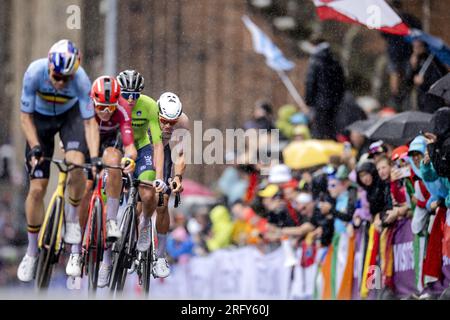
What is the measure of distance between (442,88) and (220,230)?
933cm

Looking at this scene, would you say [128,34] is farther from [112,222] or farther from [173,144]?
[112,222]

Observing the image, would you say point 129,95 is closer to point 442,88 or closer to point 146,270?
point 146,270

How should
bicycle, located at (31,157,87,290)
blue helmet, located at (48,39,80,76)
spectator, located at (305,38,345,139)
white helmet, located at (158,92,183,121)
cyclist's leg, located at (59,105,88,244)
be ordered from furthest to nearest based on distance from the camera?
spectator, located at (305,38,345,139) < white helmet, located at (158,92,183,121) < cyclist's leg, located at (59,105,88,244) < bicycle, located at (31,157,87,290) < blue helmet, located at (48,39,80,76)

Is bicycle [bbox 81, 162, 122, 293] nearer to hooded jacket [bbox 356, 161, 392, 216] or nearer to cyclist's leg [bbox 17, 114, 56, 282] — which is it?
cyclist's leg [bbox 17, 114, 56, 282]

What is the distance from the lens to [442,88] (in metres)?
20.5

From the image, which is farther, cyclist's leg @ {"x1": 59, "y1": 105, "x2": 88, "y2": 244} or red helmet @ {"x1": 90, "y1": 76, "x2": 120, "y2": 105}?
red helmet @ {"x1": 90, "y1": 76, "x2": 120, "y2": 105}

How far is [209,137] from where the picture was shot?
75.5ft

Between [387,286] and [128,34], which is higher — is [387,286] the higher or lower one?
the lower one

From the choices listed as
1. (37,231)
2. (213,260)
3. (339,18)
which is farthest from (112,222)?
(213,260)

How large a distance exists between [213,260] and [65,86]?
439 inches

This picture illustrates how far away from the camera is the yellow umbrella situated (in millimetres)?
25386

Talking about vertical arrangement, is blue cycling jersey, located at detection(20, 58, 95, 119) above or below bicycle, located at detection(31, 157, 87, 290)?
above

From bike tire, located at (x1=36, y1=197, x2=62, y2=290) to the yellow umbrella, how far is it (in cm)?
786

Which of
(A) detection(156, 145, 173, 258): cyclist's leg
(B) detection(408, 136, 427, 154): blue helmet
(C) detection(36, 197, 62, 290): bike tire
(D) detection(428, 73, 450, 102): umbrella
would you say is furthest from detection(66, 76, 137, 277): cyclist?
(D) detection(428, 73, 450, 102): umbrella
